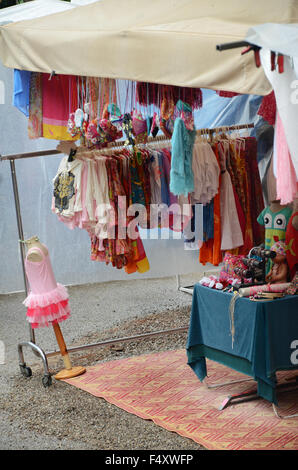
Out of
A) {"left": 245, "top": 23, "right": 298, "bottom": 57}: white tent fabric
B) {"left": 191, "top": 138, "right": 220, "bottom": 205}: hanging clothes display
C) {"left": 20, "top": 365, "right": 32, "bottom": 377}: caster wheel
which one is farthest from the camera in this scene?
{"left": 20, "top": 365, "right": 32, "bottom": 377}: caster wheel

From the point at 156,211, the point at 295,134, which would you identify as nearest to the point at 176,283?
the point at 156,211

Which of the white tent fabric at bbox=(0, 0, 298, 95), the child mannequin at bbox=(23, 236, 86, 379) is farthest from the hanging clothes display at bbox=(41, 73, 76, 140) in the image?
the child mannequin at bbox=(23, 236, 86, 379)

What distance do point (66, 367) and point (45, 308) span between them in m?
0.59

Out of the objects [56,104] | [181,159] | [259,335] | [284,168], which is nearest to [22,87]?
[56,104]

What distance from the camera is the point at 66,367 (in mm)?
4547

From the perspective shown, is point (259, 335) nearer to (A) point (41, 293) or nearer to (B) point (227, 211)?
(B) point (227, 211)

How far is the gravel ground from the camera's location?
11.3ft

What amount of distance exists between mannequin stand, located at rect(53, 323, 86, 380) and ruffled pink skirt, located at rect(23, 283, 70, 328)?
0.14 metres

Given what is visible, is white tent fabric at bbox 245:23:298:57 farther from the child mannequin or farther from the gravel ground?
the child mannequin

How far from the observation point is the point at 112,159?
4.54 metres

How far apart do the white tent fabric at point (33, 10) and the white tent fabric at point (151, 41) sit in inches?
80.0

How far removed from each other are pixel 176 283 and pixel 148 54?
16.5 feet

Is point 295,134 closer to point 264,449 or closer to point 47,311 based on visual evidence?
point 264,449

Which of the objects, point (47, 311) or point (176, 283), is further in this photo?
point (176, 283)
